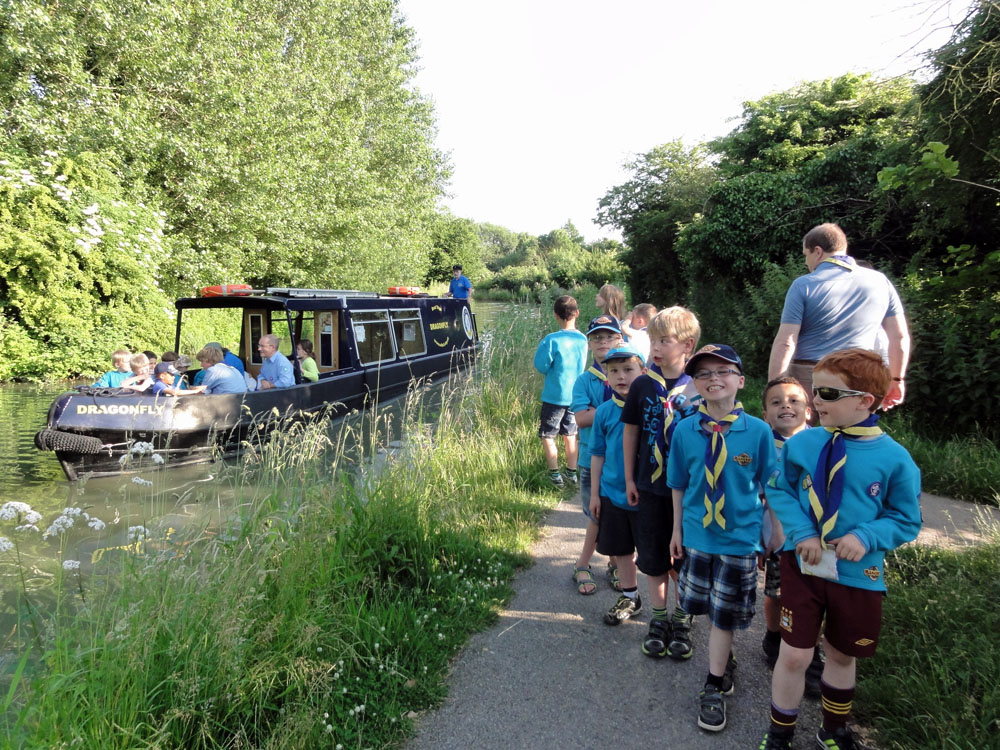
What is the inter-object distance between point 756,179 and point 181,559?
45.8ft

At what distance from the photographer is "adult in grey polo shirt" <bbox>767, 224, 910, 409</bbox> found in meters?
3.74

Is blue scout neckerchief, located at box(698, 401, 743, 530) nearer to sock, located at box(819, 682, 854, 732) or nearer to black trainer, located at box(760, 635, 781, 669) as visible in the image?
sock, located at box(819, 682, 854, 732)

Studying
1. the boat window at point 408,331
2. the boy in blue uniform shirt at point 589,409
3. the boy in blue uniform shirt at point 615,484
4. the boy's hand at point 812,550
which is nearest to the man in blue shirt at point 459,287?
the boat window at point 408,331

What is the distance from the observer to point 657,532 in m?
3.17

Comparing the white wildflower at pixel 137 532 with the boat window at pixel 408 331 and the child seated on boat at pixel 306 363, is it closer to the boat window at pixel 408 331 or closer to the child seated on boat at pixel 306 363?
the child seated on boat at pixel 306 363

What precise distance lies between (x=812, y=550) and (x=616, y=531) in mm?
1332

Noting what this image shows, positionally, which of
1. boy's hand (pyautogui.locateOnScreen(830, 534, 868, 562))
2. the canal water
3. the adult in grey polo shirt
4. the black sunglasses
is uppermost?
the adult in grey polo shirt

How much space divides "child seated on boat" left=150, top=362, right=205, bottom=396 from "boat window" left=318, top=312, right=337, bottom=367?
246cm

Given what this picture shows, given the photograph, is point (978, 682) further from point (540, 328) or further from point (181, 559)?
point (540, 328)

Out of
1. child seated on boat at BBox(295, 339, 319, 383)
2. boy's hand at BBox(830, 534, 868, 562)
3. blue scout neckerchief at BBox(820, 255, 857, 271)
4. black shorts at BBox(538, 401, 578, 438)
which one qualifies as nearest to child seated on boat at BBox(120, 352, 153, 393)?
child seated on boat at BBox(295, 339, 319, 383)

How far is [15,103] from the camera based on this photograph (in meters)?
13.0

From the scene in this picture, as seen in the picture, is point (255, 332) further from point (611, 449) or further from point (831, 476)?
point (831, 476)

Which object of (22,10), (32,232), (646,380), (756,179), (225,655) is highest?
(22,10)

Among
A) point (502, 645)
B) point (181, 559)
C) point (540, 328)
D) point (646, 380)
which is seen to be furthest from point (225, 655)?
point (540, 328)
